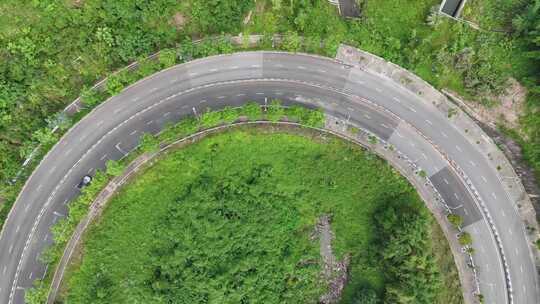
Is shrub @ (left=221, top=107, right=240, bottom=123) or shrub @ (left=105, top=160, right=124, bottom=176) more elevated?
shrub @ (left=221, top=107, right=240, bottom=123)

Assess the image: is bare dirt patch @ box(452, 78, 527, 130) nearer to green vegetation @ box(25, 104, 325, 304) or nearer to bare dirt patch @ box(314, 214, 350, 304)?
green vegetation @ box(25, 104, 325, 304)

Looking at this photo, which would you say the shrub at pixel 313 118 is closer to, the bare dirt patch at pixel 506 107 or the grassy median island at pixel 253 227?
the grassy median island at pixel 253 227

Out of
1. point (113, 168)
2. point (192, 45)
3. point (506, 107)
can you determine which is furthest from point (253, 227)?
point (506, 107)

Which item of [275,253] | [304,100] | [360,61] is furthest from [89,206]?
[360,61]

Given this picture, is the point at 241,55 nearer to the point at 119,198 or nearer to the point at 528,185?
the point at 119,198

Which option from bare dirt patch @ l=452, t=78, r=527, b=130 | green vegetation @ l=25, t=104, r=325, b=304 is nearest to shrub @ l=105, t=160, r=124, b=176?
green vegetation @ l=25, t=104, r=325, b=304

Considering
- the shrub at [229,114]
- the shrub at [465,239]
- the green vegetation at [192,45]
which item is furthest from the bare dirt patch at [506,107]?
the shrub at [229,114]
